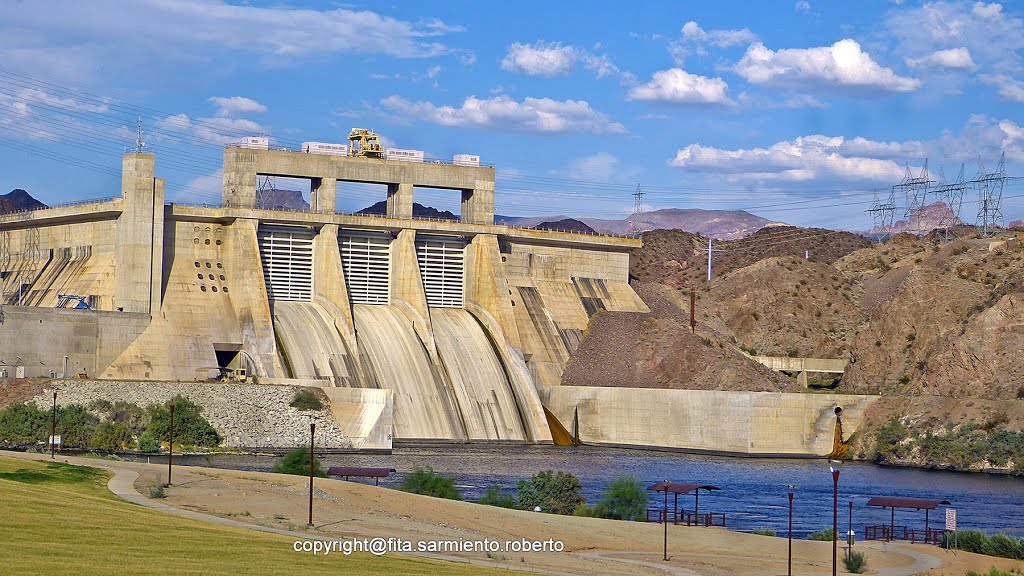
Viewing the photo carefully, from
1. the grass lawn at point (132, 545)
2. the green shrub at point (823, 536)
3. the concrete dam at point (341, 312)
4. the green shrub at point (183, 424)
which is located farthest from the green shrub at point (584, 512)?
the green shrub at point (183, 424)

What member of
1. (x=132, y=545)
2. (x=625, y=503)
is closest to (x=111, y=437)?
(x=625, y=503)

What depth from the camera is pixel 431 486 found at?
65812 mm

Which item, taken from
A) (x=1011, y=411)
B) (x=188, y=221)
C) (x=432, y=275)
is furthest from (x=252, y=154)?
(x=1011, y=411)

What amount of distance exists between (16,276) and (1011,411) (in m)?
68.2

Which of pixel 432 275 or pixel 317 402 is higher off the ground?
pixel 432 275

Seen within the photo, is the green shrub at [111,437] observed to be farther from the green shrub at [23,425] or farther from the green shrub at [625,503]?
the green shrub at [625,503]

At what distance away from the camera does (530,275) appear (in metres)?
118

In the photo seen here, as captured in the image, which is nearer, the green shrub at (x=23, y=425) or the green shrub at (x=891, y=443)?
the green shrub at (x=23, y=425)

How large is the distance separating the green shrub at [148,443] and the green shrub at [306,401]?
8664mm

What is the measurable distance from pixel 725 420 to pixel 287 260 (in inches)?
1251

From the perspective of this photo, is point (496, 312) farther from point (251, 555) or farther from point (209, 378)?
point (251, 555)

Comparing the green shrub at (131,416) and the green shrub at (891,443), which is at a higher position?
the green shrub at (131,416)

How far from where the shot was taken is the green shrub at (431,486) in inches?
2554

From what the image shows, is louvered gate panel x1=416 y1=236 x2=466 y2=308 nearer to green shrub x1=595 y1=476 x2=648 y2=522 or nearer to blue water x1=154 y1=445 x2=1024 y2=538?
blue water x1=154 y1=445 x2=1024 y2=538
